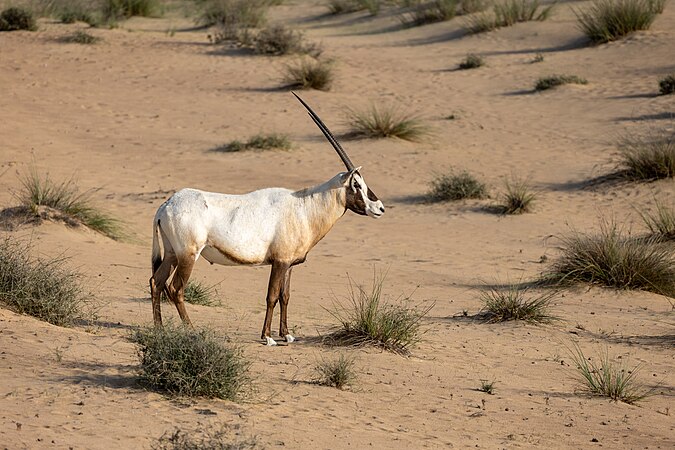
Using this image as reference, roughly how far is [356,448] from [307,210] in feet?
9.37

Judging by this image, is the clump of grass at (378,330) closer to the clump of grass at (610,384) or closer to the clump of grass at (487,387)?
the clump of grass at (487,387)

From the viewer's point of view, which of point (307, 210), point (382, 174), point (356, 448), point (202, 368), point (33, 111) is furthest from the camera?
point (33, 111)

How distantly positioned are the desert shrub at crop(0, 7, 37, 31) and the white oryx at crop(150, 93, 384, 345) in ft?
68.7

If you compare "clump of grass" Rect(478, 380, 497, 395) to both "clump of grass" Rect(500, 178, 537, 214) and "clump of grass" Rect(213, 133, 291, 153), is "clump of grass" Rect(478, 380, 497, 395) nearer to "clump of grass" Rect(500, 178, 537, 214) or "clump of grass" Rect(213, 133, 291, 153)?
"clump of grass" Rect(500, 178, 537, 214)

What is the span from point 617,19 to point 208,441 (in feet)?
73.3

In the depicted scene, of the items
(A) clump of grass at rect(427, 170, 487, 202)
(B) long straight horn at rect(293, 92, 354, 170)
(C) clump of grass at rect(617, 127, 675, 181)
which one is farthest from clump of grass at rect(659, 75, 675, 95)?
(B) long straight horn at rect(293, 92, 354, 170)

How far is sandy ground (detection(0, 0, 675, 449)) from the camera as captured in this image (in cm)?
718

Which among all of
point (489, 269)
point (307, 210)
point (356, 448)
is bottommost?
point (489, 269)

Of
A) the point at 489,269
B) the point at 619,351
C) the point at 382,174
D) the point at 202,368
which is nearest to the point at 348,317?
the point at 619,351

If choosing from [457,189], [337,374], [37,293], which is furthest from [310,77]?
[337,374]

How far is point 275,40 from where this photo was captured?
2642 centimetres

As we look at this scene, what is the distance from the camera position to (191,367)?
709 centimetres

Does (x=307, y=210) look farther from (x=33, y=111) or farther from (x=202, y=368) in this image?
(x=33, y=111)

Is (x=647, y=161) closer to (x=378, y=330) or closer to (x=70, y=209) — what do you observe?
(x=70, y=209)
